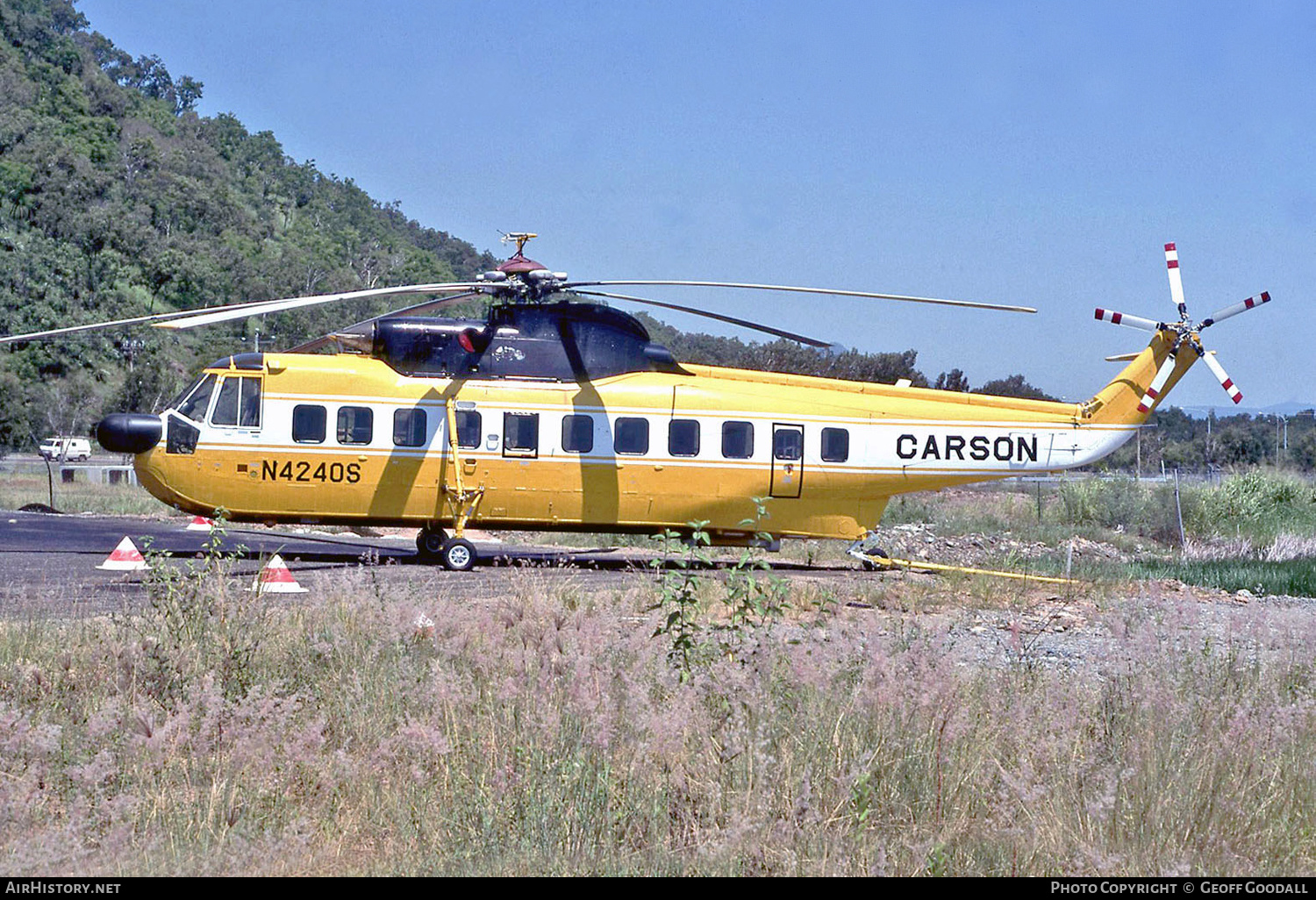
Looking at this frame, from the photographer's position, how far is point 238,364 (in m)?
16.5

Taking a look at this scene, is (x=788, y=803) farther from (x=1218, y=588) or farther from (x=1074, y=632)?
(x=1218, y=588)

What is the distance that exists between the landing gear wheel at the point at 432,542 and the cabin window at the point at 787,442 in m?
4.69

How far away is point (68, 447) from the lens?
5431cm

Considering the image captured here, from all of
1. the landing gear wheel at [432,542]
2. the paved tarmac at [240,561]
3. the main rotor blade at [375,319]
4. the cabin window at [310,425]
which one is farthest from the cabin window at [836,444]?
the cabin window at [310,425]

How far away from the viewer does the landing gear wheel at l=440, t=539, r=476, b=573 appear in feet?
54.6

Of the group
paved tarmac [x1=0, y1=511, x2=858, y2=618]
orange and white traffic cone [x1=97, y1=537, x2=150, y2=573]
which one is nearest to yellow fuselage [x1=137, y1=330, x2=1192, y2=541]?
paved tarmac [x1=0, y1=511, x2=858, y2=618]

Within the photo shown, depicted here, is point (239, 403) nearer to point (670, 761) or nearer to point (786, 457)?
point (786, 457)

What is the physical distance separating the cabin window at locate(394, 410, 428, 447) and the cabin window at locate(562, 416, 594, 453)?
1826 millimetres

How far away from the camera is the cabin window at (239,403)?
16.5 meters

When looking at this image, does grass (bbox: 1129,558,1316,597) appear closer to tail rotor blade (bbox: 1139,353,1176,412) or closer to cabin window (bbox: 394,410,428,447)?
tail rotor blade (bbox: 1139,353,1176,412)

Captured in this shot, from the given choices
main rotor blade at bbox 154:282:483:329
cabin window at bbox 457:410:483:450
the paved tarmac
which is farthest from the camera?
cabin window at bbox 457:410:483:450
